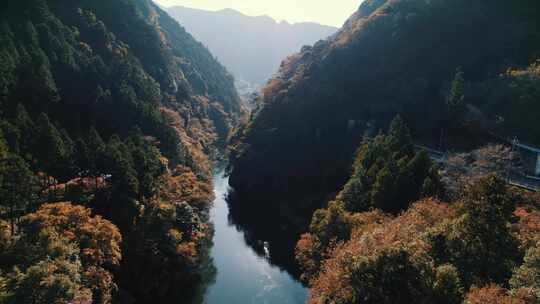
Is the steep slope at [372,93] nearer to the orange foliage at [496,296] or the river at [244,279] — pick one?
the river at [244,279]

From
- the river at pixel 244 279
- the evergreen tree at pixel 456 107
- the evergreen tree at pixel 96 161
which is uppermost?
the evergreen tree at pixel 456 107

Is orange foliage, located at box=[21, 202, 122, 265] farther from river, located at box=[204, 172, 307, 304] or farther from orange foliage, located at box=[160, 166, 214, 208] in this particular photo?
orange foliage, located at box=[160, 166, 214, 208]

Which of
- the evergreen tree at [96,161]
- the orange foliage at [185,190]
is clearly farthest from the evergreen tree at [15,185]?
the orange foliage at [185,190]

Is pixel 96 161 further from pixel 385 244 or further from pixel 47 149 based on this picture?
pixel 385 244

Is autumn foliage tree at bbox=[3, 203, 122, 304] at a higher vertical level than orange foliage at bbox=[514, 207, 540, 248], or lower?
lower

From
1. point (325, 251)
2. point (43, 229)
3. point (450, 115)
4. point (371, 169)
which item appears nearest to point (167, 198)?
point (43, 229)

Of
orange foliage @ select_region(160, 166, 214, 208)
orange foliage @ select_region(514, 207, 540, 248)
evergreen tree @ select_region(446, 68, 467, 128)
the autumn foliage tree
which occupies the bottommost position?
orange foliage @ select_region(160, 166, 214, 208)

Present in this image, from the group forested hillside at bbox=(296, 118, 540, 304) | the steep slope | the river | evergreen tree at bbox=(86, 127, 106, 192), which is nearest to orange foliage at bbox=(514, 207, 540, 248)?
forested hillside at bbox=(296, 118, 540, 304)
